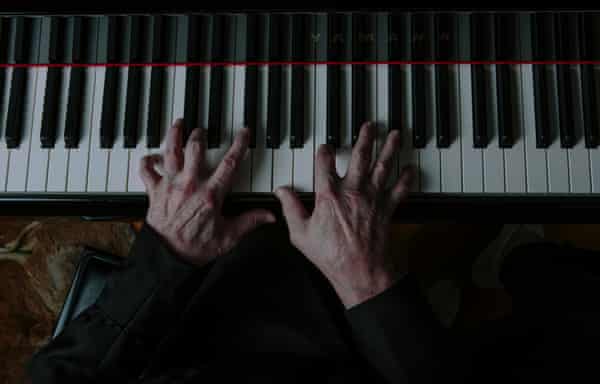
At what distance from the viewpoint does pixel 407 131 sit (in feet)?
3.89

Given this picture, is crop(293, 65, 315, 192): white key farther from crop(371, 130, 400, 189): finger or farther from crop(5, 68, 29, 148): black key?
crop(5, 68, 29, 148): black key

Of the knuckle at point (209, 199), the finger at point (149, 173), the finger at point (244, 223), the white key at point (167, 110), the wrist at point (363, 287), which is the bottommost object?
the wrist at point (363, 287)

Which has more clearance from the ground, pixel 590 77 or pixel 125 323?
pixel 590 77

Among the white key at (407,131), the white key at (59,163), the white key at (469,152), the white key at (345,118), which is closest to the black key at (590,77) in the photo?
the white key at (469,152)

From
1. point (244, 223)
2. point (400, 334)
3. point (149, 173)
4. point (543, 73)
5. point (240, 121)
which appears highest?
point (543, 73)

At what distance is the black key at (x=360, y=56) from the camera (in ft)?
3.87

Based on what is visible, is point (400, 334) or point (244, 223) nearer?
point (400, 334)

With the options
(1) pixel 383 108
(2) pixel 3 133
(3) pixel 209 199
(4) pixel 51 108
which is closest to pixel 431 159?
(1) pixel 383 108

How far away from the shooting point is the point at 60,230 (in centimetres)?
176

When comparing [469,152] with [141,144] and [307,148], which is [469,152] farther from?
[141,144]

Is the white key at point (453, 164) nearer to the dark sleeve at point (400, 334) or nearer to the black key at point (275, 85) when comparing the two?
the dark sleeve at point (400, 334)

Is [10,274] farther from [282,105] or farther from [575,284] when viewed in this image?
[575,284]

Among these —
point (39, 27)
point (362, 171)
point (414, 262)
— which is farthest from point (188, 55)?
point (414, 262)

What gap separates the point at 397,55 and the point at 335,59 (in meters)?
0.13
